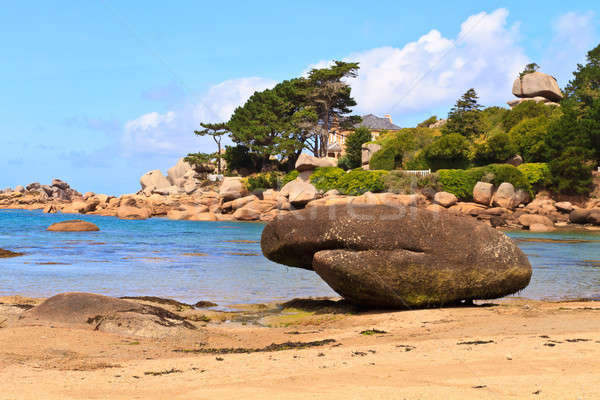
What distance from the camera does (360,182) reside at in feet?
184

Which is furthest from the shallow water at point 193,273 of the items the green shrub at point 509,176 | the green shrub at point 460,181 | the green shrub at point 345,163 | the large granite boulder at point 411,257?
the green shrub at point 345,163

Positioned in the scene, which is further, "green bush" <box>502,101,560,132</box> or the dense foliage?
the dense foliage

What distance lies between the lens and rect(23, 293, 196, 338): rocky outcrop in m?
8.69

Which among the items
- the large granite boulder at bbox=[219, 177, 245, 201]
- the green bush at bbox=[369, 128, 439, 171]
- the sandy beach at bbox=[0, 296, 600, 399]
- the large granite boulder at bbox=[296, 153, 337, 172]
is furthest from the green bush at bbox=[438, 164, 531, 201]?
the sandy beach at bbox=[0, 296, 600, 399]

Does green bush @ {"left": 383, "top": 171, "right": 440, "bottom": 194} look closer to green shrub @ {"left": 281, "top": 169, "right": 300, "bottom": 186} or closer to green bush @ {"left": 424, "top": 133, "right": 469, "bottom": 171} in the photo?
green bush @ {"left": 424, "top": 133, "right": 469, "bottom": 171}

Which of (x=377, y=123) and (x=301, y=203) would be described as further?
(x=377, y=123)

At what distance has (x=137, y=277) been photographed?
1731 centimetres

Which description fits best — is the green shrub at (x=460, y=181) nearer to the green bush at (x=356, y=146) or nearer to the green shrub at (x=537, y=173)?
the green shrub at (x=537, y=173)

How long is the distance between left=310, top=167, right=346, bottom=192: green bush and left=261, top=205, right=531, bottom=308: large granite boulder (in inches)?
1835

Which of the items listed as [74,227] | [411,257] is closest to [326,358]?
[411,257]

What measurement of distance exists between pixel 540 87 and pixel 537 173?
30.4 metres

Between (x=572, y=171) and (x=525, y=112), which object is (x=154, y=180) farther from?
(x=572, y=171)

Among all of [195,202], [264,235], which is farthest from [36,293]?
[195,202]

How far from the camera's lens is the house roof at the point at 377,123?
298 ft
